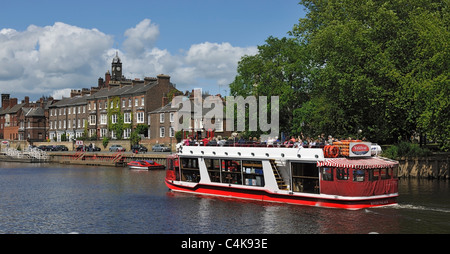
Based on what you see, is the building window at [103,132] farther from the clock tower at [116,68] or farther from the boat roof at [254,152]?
the boat roof at [254,152]

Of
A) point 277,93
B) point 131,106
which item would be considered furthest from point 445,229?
point 131,106

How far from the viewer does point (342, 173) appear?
107ft

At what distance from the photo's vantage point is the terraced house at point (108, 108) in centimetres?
10744

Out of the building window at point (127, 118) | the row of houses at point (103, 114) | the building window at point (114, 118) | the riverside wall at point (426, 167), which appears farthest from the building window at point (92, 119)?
the riverside wall at point (426, 167)

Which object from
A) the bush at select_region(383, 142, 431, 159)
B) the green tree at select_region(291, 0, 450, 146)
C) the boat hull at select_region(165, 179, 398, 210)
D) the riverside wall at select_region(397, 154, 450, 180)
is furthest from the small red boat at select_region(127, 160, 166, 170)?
the riverside wall at select_region(397, 154, 450, 180)

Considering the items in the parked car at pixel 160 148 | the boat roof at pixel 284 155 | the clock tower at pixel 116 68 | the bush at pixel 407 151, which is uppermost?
the clock tower at pixel 116 68

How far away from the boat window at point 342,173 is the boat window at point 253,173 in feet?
21.6

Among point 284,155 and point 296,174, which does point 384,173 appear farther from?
point 284,155

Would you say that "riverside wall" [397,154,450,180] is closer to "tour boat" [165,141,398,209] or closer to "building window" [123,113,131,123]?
"tour boat" [165,141,398,209]

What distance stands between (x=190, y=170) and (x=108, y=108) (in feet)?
259

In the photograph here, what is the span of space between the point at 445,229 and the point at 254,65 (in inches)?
1865

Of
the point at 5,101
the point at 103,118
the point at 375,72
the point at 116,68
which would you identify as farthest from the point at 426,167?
the point at 5,101
